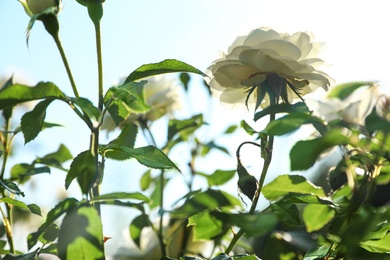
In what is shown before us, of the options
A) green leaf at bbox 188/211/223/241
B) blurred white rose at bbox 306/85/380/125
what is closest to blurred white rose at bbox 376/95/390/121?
blurred white rose at bbox 306/85/380/125

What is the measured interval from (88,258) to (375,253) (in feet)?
0.84

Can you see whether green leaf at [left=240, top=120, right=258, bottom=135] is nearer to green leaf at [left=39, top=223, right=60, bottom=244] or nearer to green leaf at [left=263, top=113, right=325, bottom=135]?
green leaf at [left=263, top=113, right=325, bottom=135]

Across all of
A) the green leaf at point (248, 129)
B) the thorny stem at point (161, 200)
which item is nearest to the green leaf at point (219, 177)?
the thorny stem at point (161, 200)

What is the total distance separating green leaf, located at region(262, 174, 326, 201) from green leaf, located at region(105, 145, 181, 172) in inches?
5.2

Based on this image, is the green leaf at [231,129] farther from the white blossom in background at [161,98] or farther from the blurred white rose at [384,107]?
→ the blurred white rose at [384,107]

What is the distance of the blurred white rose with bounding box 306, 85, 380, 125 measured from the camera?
1.55ft

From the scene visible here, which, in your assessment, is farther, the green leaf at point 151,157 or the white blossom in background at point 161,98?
the white blossom in background at point 161,98

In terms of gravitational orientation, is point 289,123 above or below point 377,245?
above

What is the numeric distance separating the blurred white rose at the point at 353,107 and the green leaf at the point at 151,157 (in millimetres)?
135

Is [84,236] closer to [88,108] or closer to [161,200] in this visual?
[88,108]

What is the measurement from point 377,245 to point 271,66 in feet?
0.71

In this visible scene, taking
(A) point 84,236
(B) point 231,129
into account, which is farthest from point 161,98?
(A) point 84,236

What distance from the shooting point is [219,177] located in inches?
38.4

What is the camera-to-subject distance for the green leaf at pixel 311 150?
41 cm
